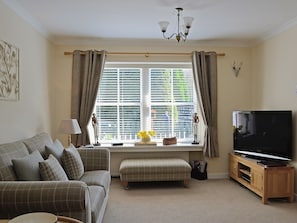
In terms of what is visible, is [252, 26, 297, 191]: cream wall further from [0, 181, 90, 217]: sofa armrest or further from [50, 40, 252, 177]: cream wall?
[0, 181, 90, 217]: sofa armrest

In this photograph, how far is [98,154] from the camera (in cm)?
383

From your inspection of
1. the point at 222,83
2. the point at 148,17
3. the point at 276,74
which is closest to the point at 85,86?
the point at 148,17

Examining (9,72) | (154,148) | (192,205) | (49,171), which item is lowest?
(192,205)

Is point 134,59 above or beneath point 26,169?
above

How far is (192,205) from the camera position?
3.67 meters

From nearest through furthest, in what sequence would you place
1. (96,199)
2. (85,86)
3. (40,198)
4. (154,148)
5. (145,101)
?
(40,198), (96,199), (85,86), (154,148), (145,101)

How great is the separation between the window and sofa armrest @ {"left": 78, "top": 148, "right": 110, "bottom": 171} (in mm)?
1342

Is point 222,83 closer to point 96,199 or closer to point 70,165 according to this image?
point 70,165

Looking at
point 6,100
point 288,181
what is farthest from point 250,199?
point 6,100

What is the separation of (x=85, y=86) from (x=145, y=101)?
115 cm

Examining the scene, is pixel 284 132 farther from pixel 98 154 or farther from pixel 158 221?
pixel 98 154

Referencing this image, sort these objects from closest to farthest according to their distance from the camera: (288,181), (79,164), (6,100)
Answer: (6,100)
(79,164)
(288,181)

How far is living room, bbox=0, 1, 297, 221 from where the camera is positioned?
11.2ft

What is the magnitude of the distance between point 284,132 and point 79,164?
9.14 feet
